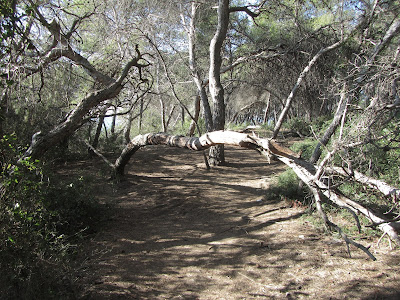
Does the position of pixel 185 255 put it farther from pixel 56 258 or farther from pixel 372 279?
Result: pixel 372 279

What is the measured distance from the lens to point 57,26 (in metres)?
Answer: 5.22

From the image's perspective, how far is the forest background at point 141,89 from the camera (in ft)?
11.0

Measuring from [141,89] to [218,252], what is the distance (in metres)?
5.77

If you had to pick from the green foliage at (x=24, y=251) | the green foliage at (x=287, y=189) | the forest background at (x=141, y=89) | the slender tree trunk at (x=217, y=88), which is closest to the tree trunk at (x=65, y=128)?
the forest background at (x=141, y=89)

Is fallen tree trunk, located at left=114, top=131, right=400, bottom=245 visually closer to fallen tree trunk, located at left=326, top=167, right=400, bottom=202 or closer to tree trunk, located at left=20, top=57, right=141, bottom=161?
fallen tree trunk, located at left=326, top=167, right=400, bottom=202

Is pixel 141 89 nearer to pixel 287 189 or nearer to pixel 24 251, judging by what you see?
pixel 287 189

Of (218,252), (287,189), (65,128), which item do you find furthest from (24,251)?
(287,189)

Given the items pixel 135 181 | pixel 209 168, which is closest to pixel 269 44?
pixel 209 168

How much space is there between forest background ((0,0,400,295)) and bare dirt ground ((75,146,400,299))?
555mm

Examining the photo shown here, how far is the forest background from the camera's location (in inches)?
133

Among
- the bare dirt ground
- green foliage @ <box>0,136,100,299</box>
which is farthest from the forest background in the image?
the bare dirt ground

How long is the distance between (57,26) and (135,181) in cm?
380

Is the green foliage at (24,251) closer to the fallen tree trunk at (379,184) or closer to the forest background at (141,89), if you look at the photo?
the forest background at (141,89)

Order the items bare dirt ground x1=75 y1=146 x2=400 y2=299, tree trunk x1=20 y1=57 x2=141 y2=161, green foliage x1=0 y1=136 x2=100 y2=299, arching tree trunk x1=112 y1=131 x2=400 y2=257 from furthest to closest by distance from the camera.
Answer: tree trunk x1=20 y1=57 x2=141 y2=161 < bare dirt ground x1=75 y1=146 x2=400 y2=299 < arching tree trunk x1=112 y1=131 x2=400 y2=257 < green foliage x1=0 y1=136 x2=100 y2=299
